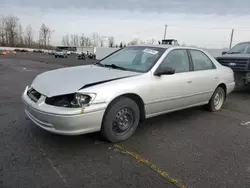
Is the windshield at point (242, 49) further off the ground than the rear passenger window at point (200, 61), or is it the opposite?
the windshield at point (242, 49)

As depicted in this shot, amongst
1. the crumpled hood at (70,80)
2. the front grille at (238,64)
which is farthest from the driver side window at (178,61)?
the front grille at (238,64)

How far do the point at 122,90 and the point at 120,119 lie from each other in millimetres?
493

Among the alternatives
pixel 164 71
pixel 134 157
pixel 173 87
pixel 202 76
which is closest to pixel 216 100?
pixel 202 76

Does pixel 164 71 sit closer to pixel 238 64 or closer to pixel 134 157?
pixel 134 157

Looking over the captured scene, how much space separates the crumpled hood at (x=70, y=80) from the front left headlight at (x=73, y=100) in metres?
0.07

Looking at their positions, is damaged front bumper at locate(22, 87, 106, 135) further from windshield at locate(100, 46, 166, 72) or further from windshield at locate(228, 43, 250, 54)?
windshield at locate(228, 43, 250, 54)

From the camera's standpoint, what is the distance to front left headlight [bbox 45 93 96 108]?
290 centimetres

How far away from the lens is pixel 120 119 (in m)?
3.43

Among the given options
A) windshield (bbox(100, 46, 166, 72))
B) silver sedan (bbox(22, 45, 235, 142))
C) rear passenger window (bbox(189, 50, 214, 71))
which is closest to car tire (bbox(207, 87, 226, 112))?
silver sedan (bbox(22, 45, 235, 142))

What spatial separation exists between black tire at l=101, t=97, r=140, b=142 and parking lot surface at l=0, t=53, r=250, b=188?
15 cm

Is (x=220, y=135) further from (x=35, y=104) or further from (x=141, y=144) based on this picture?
(x=35, y=104)

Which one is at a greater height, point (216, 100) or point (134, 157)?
point (216, 100)

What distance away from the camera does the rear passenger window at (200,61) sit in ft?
15.2

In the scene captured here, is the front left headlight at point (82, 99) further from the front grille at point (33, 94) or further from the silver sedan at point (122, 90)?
the front grille at point (33, 94)
